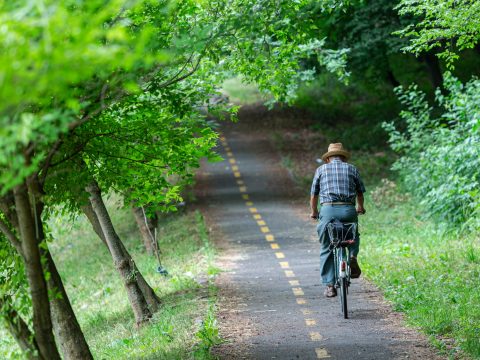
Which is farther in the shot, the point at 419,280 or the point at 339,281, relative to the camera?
the point at 419,280

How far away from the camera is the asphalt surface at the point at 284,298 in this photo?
972cm

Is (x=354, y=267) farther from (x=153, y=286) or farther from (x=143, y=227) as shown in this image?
(x=143, y=227)

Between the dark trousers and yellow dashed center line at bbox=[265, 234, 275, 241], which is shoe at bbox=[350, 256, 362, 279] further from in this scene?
yellow dashed center line at bbox=[265, 234, 275, 241]

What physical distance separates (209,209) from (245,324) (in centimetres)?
1401

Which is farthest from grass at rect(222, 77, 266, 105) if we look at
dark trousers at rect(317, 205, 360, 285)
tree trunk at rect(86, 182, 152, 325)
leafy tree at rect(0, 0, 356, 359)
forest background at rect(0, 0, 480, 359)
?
leafy tree at rect(0, 0, 356, 359)

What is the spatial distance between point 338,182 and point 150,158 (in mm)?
2601

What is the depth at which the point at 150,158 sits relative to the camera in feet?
35.1

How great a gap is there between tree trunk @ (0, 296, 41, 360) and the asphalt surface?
2.48 m

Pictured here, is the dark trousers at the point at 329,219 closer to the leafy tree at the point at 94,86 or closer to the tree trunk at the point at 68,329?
the leafy tree at the point at 94,86

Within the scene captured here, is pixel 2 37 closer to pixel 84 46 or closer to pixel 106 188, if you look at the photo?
pixel 84 46

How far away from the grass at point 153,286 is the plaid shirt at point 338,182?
94.0 inches

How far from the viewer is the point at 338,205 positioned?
11.4 meters

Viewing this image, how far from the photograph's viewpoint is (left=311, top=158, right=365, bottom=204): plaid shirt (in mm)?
11352

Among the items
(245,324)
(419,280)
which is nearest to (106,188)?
(245,324)
